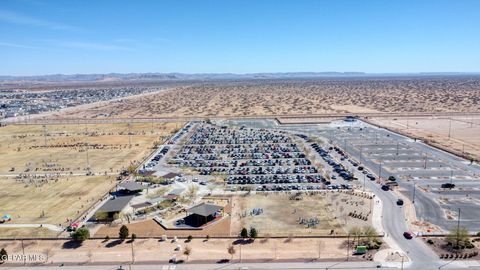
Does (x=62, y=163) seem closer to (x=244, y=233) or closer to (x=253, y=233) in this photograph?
(x=244, y=233)

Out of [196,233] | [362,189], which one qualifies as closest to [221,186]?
[196,233]

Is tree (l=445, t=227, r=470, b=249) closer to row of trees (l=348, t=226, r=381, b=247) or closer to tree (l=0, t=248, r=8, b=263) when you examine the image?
row of trees (l=348, t=226, r=381, b=247)

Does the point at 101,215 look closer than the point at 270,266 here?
No

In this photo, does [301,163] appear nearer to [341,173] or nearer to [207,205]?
[341,173]

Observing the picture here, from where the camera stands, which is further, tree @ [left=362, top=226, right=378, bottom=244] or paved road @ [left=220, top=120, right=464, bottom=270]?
tree @ [left=362, top=226, right=378, bottom=244]

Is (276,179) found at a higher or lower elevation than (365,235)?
higher

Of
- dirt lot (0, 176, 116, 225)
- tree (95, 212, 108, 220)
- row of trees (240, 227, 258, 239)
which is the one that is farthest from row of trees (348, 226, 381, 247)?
dirt lot (0, 176, 116, 225)

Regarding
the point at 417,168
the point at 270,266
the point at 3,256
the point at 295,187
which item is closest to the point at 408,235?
the point at 270,266
